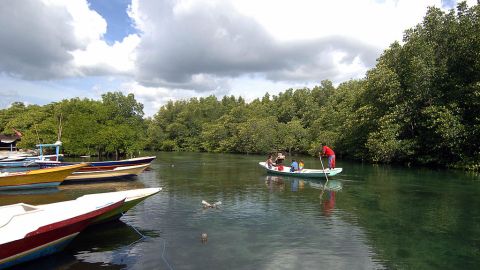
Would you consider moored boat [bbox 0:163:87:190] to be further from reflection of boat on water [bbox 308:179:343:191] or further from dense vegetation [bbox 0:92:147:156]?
dense vegetation [bbox 0:92:147:156]

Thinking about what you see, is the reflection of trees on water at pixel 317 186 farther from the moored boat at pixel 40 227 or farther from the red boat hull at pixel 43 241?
the red boat hull at pixel 43 241

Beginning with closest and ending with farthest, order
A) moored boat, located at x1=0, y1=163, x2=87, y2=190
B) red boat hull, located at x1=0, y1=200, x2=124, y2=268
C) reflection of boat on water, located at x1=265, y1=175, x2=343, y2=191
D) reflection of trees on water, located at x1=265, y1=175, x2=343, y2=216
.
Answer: red boat hull, located at x1=0, y1=200, x2=124, y2=268 → reflection of trees on water, located at x1=265, y1=175, x2=343, y2=216 → moored boat, located at x1=0, y1=163, x2=87, y2=190 → reflection of boat on water, located at x1=265, y1=175, x2=343, y2=191

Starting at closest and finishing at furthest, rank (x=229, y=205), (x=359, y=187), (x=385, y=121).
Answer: (x=229, y=205), (x=359, y=187), (x=385, y=121)

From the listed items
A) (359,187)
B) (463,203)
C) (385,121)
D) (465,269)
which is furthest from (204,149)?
(465,269)

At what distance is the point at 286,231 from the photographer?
49.4 ft

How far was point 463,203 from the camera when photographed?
21.1 m

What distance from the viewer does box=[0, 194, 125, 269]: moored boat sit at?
418 inches

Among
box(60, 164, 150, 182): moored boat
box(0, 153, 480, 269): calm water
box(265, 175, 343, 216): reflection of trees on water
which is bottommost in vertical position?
box(0, 153, 480, 269): calm water

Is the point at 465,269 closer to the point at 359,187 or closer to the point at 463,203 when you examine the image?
the point at 463,203

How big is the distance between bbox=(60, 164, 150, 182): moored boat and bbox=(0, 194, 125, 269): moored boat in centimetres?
1726

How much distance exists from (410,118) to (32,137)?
190 ft

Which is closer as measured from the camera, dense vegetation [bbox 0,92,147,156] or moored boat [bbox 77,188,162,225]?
moored boat [bbox 77,188,162,225]

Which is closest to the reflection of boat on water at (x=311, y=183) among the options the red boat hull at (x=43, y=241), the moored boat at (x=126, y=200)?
the moored boat at (x=126, y=200)

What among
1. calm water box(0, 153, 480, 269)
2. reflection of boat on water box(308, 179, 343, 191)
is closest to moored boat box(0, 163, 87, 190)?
calm water box(0, 153, 480, 269)
